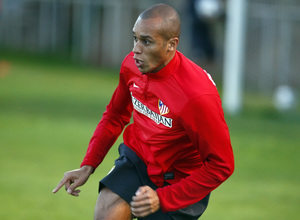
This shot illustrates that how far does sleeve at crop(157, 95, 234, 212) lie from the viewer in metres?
4.22

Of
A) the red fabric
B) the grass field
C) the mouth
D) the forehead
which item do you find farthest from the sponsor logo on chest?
the grass field

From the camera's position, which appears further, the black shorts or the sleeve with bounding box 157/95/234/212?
the black shorts

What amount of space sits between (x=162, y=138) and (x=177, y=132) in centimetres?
12

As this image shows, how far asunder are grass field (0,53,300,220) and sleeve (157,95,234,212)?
3.19 meters

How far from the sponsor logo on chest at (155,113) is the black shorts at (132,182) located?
1.12 ft

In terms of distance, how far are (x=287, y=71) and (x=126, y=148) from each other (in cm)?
1371

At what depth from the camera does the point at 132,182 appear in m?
4.69

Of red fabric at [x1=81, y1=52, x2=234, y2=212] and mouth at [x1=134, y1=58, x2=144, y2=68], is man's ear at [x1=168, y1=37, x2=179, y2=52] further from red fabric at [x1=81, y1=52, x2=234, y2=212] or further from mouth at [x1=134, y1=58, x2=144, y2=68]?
mouth at [x1=134, y1=58, x2=144, y2=68]

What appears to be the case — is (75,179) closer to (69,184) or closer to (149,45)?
(69,184)

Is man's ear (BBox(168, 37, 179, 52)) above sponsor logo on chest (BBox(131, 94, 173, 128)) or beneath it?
above

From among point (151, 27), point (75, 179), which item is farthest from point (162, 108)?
point (75, 179)

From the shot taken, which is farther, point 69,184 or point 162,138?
point 69,184

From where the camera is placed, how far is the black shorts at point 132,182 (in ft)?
15.1

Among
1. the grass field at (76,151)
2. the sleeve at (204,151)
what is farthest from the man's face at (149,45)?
the grass field at (76,151)
